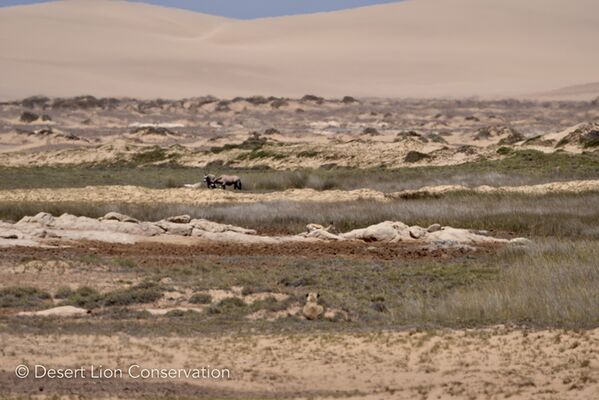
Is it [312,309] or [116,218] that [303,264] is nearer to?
[312,309]

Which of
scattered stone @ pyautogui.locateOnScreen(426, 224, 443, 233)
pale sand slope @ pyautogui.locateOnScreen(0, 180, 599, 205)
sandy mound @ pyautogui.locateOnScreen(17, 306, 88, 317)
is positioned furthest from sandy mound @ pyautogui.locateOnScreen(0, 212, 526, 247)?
sandy mound @ pyautogui.locateOnScreen(17, 306, 88, 317)

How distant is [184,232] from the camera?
2562cm

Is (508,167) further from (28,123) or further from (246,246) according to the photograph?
(28,123)

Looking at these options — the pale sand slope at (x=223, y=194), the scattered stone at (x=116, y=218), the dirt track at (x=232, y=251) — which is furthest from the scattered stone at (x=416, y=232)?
the pale sand slope at (x=223, y=194)

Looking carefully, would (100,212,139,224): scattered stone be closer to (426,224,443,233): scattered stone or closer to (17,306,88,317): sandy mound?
(426,224,443,233): scattered stone

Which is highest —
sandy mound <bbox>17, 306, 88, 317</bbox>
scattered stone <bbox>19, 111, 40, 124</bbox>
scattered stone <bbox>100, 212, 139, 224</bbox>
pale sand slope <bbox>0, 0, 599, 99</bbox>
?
pale sand slope <bbox>0, 0, 599, 99</bbox>

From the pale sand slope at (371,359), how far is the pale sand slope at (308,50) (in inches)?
4250

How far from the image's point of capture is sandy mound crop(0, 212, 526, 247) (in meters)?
24.3

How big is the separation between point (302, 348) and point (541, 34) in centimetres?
15733

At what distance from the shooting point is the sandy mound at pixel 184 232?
24328 mm

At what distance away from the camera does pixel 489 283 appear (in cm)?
1748

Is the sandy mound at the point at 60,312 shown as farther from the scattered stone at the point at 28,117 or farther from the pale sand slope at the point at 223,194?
the scattered stone at the point at 28,117

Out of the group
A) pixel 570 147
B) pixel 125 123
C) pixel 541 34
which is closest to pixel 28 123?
pixel 125 123

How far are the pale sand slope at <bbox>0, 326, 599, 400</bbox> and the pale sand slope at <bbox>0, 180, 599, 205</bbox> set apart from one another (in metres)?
18.9
